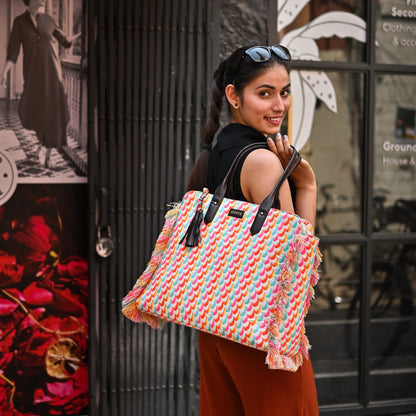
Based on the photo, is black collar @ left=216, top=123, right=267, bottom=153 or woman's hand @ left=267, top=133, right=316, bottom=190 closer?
woman's hand @ left=267, top=133, right=316, bottom=190

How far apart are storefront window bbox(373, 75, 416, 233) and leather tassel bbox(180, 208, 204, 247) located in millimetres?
2481

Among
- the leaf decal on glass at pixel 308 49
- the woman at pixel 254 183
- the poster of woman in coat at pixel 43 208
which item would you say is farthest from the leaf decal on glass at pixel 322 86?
the woman at pixel 254 183

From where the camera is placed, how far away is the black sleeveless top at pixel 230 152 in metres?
2.41

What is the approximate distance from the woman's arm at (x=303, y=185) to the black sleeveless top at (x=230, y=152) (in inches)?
4.8

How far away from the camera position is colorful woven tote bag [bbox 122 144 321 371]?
2.19 metres

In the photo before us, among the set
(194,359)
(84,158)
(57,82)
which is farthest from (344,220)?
(57,82)

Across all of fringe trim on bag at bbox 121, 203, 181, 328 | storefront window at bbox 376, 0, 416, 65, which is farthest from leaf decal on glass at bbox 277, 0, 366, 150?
fringe trim on bag at bbox 121, 203, 181, 328

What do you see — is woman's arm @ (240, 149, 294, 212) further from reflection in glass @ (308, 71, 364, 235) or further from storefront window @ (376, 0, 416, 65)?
storefront window @ (376, 0, 416, 65)

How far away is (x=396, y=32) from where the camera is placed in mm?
4539

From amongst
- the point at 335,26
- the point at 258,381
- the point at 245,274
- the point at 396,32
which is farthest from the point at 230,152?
the point at 396,32

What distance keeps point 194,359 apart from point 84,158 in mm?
1333

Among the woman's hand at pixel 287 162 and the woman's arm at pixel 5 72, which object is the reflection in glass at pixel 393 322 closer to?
the woman's hand at pixel 287 162

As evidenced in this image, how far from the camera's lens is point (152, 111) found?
4.03 meters

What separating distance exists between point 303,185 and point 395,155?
7.77 ft
